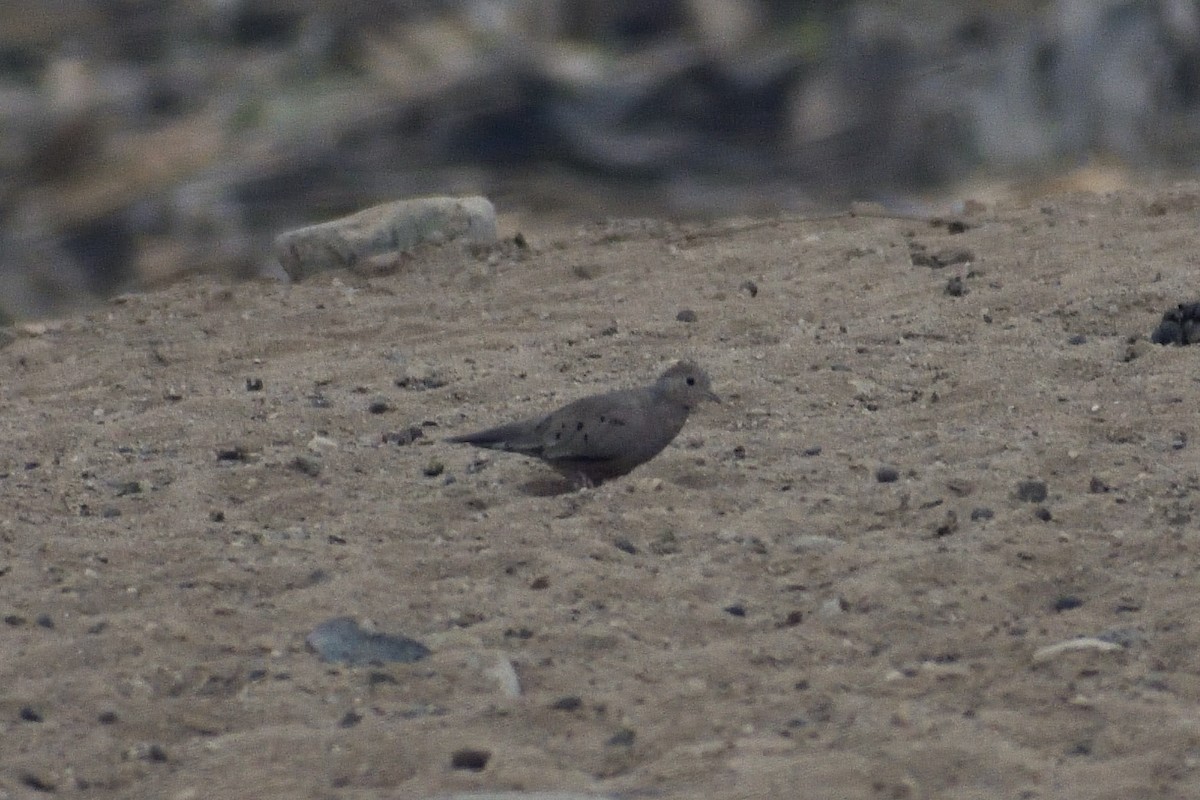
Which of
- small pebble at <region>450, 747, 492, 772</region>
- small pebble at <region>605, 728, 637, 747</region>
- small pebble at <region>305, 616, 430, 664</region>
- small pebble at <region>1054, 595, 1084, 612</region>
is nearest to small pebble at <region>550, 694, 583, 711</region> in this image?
small pebble at <region>605, 728, 637, 747</region>

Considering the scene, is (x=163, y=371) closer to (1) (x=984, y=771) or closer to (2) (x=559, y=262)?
(2) (x=559, y=262)

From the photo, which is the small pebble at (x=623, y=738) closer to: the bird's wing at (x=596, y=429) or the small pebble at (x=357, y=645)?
the small pebble at (x=357, y=645)

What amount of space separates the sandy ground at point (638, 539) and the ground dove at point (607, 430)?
80mm

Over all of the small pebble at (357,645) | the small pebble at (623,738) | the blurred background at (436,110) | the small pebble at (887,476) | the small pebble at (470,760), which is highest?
the blurred background at (436,110)

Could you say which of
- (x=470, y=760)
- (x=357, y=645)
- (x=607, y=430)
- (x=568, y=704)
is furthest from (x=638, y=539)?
(x=470, y=760)

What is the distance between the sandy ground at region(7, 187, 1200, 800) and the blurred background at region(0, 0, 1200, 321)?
0.33 m

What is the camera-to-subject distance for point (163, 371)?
5.87 m

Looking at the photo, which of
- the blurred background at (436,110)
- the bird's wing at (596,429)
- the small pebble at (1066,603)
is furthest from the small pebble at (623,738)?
the blurred background at (436,110)

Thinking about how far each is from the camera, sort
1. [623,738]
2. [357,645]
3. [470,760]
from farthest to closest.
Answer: [357,645] < [623,738] < [470,760]

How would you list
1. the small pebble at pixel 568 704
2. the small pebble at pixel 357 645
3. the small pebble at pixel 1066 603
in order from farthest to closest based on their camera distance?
the small pebble at pixel 1066 603
the small pebble at pixel 357 645
the small pebble at pixel 568 704

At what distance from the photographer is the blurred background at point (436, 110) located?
6258 mm

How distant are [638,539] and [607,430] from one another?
329mm

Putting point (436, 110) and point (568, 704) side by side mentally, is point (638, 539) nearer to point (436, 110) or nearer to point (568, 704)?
point (568, 704)

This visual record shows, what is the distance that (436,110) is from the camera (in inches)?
251
